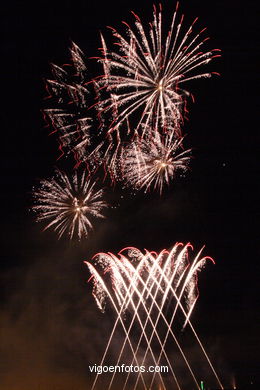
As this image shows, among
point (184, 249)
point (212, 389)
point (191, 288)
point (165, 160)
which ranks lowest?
point (212, 389)

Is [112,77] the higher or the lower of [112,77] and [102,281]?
the higher

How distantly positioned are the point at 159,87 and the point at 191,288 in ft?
24.6

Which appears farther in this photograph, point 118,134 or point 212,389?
point 212,389

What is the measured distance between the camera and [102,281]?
16469 millimetres

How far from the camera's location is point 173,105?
12.1m

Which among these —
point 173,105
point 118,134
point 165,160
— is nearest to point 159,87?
point 173,105

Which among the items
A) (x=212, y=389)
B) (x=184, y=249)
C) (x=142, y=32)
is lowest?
(x=212, y=389)

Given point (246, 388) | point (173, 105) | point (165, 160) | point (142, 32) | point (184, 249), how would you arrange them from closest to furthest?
point (142, 32), point (173, 105), point (165, 160), point (184, 249), point (246, 388)

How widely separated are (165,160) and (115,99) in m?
2.70

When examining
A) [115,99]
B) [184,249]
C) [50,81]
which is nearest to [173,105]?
[115,99]

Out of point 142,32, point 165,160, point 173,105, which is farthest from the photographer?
point 165,160

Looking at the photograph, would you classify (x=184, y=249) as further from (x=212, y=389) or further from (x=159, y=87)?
(x=212, y=389)

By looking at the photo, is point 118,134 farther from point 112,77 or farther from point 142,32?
point 142,32

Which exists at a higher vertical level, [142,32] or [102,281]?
[142,32]
